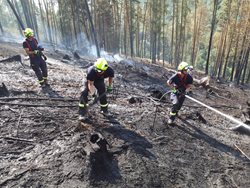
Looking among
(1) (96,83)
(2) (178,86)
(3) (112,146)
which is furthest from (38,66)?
(2) (178,86)

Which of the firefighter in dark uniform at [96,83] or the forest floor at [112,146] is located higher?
the firefighter in dark uniform at [96,83]

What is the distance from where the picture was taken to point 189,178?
4.81 m

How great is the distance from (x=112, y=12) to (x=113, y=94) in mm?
29135

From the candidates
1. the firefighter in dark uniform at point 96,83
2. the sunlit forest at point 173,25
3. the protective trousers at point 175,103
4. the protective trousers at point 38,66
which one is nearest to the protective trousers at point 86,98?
the firefighter in dark uniform at point 96,83

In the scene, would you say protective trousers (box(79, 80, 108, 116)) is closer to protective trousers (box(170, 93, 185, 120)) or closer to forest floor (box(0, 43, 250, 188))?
forest floor (box(0, 43, 250, 188))

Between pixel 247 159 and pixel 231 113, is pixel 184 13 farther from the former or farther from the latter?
pixel 247 159

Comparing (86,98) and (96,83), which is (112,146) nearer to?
(86,98)

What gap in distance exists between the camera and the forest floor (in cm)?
423

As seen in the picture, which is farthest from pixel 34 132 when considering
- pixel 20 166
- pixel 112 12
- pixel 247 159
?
pixel 112 12

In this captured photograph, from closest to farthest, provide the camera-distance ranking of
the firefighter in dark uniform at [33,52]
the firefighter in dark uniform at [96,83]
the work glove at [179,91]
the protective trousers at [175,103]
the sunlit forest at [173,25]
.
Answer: the firefighter in dark uniform at [96,83] → the protective trousers at [175,103] → the work glove at [179,91] → the firefighter in dark uniform at [33,52] → the sunlit forest at [173,25]

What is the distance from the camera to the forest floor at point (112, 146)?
4227 millimetres

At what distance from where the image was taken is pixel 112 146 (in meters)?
5.17

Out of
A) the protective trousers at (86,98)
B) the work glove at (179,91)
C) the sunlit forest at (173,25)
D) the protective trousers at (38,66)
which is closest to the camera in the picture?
the protective trousers at (86,98)

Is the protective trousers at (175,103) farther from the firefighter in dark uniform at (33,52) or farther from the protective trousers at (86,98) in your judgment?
the firefighter in dark uniform at (33,52)
